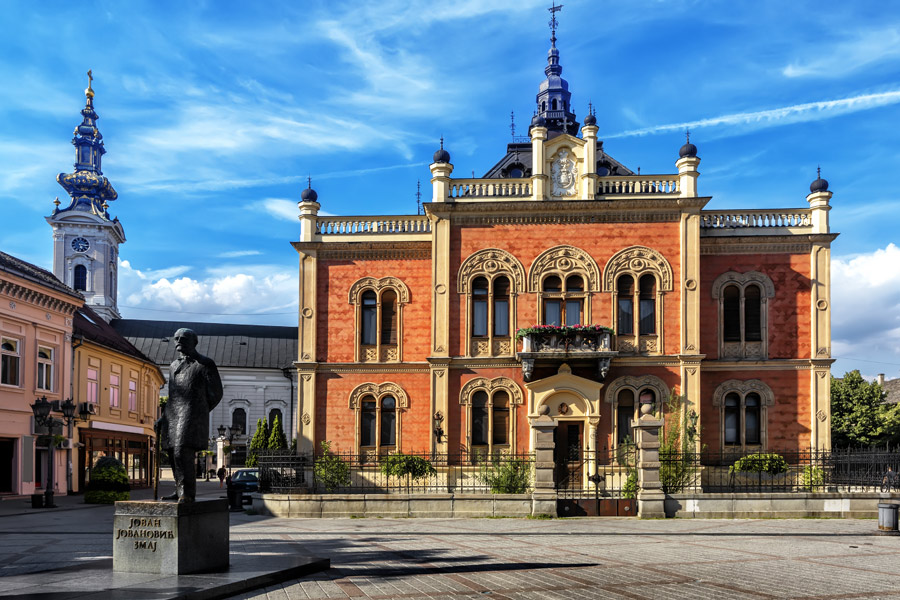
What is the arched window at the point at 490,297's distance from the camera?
3366 centimetres

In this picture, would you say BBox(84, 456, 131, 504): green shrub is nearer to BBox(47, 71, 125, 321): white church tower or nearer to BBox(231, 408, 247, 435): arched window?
BBox(231, 408, 247, 435): arched window

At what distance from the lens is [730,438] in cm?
3341

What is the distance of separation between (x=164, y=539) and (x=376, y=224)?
24.9m

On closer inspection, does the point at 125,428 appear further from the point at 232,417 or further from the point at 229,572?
the point at 229,572

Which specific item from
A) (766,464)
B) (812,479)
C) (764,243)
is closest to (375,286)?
(764,243)

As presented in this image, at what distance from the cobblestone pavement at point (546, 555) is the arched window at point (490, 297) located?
12.3 meters

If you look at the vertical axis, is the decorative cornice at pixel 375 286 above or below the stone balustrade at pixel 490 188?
below

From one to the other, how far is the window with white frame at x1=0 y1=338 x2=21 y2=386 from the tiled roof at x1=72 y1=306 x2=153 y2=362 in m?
5.13

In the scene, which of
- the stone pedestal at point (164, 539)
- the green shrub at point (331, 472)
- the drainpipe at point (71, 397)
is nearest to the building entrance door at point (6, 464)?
the drainpipe at point (71, 397)

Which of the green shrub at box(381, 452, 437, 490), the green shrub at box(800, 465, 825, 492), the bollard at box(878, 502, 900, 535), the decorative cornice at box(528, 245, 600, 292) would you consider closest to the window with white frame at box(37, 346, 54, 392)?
the green shrub at box(381, 452, 437, 490)

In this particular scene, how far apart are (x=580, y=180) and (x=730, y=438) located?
445 inches

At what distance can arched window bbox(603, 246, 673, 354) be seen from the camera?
109 feet

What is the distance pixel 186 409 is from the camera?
12180 mm

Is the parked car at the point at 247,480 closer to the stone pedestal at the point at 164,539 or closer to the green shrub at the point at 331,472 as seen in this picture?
the green shrub at the point at 331,472
